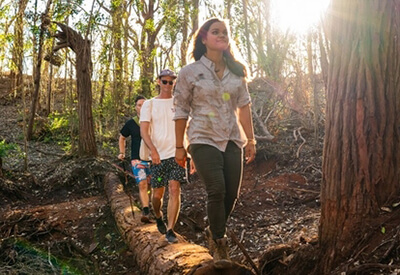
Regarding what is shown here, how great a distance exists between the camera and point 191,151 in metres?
3.46

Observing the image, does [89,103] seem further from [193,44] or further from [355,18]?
[355,18]

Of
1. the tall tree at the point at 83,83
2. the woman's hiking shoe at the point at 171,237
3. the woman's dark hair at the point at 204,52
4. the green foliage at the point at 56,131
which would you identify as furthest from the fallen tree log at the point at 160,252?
the green foliage at the point at 56,131

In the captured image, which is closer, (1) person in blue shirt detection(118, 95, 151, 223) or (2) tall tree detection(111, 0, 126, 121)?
(1) person in blue shirt detection(118, 95, 151, 223)

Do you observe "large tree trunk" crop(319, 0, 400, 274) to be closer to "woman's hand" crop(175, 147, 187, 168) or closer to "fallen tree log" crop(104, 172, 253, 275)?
"fallen tree log" crop(104, 172, 253, 275)

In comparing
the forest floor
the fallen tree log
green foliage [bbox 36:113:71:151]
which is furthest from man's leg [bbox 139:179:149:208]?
green foliage [bbox 36:113:71:151]

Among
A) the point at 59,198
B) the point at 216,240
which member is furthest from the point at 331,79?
the point at 59,198

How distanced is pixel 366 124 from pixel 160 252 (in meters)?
2.14

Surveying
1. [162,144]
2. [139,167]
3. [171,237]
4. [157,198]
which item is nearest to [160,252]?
[171,237]

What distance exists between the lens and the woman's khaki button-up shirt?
11.2 feet

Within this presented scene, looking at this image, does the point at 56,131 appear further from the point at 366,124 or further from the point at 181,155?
the point at 366,124

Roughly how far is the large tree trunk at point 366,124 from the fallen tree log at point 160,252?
2.82 ft

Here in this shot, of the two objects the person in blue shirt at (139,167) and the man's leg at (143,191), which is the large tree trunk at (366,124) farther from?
the man's leg at (143,191)

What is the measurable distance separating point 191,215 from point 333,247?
3.51 metres

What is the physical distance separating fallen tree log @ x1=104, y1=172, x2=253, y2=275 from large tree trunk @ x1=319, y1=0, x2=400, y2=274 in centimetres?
86
